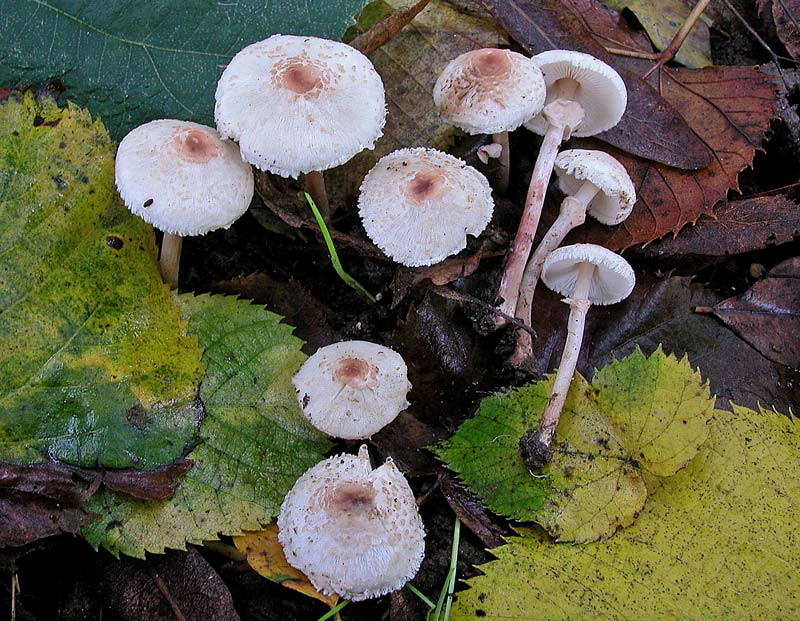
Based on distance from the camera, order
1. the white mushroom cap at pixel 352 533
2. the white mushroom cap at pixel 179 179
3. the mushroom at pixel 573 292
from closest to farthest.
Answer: the white mushroom cap at pixel 352 533
the white mushroom cap at pixel 179 179
the mushroom at pixel 573 292

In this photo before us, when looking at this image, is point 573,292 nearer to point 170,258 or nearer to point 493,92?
point 493,92

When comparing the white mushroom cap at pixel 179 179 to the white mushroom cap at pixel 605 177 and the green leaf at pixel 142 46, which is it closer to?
the green leaf at pixel 142 46

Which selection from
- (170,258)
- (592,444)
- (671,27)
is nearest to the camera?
(592,444)

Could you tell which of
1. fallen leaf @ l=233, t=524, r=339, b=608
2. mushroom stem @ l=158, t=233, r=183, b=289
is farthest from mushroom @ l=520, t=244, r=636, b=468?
mushroom stem @ l=158, t=233, r=183, b=289

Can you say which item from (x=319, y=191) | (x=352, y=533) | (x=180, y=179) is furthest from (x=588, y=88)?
(x=352, y=533)

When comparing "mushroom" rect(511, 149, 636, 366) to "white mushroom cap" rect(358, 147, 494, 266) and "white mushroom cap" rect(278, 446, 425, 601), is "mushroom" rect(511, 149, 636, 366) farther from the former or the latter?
"white mushroom cap" rect(278, 446, 425, 601)

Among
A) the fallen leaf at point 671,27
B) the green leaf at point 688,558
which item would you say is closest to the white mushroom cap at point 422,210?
the green leaf at point 688,558

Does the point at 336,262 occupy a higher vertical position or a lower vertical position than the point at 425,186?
lower

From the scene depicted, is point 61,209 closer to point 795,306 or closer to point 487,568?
point 487,568
